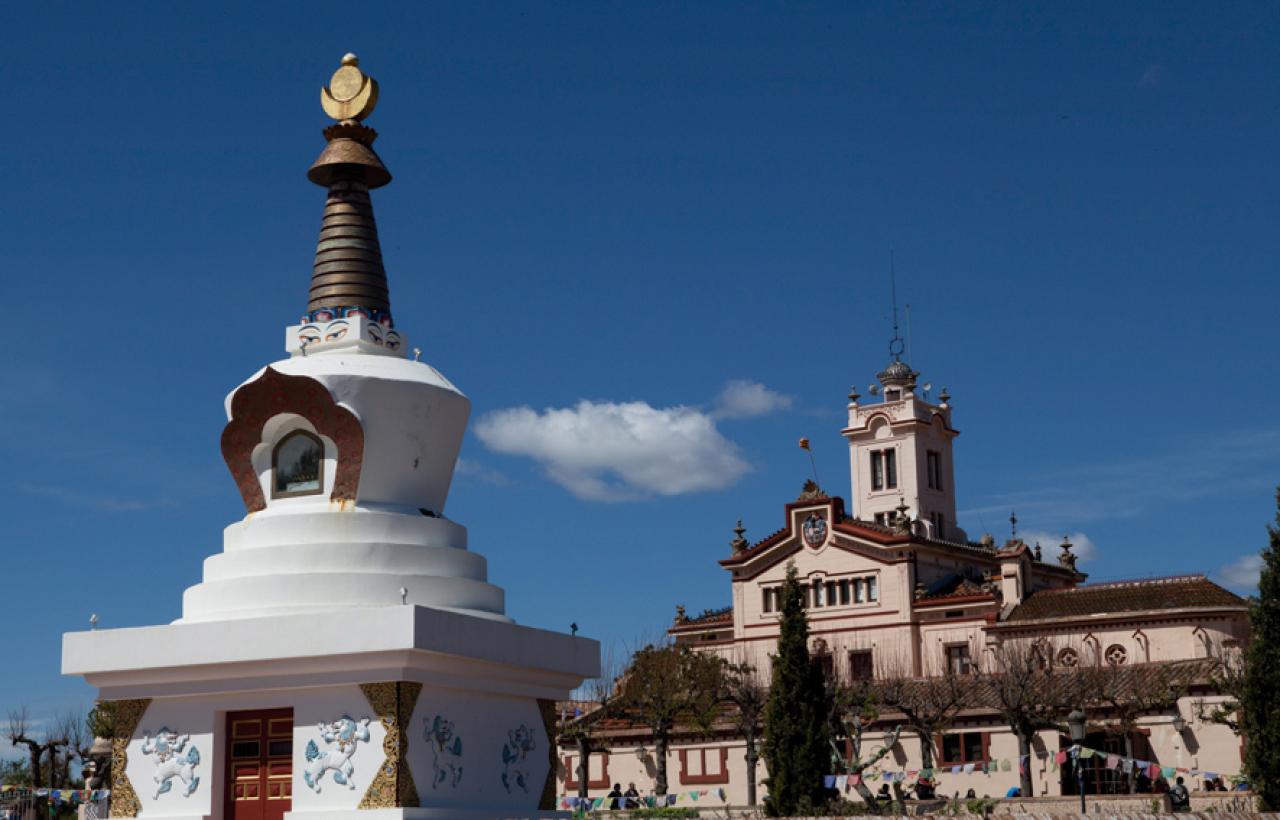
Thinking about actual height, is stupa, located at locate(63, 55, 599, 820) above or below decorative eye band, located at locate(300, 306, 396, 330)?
below

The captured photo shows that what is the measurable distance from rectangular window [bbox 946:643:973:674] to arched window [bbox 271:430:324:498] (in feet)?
150

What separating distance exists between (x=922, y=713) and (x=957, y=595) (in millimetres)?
12848

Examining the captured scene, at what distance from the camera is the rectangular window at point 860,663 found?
7181 cm

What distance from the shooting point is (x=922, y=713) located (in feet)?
193

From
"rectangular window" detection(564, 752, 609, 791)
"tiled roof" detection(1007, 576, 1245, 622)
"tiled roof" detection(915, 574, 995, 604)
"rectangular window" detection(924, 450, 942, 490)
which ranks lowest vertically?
"rectangular window" detection(564, 752, 609, 791)

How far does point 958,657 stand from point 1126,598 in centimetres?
738

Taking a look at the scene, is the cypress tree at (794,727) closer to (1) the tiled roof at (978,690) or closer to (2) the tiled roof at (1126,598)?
(1) the tiled roof at (978,690)

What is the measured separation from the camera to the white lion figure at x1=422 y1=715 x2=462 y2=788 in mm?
26344

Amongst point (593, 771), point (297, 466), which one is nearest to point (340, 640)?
point (297, 466)

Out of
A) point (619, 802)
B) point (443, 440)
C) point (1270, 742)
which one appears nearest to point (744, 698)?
point (619, 802)

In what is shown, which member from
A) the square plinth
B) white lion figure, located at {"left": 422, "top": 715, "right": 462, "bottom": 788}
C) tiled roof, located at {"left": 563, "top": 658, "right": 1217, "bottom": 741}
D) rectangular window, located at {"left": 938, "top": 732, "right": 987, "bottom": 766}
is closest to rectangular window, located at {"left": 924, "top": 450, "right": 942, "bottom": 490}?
tiled roof, located at {"left": 563, "top": 658, "right": 1217, "bottom": 741}

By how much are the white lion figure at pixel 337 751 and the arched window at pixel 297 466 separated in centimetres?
404

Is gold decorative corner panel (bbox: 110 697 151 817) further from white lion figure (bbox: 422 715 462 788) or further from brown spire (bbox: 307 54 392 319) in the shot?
brown spire (bbox: 307 54 392 319)

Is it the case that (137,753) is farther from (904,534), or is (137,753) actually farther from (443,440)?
(904,534)
